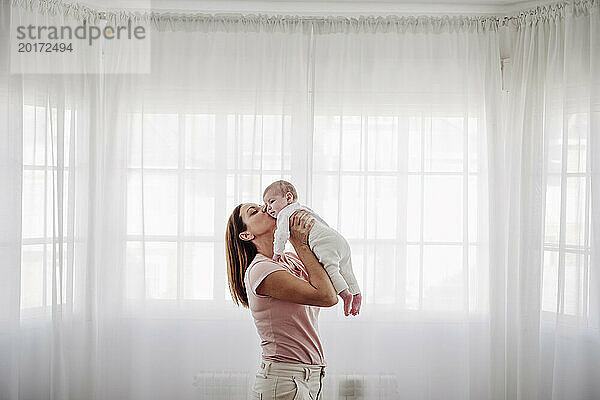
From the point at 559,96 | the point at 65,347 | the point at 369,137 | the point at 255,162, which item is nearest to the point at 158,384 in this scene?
the point at 65,347

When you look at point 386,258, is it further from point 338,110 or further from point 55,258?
point 55,258

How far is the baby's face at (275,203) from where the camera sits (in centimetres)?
237

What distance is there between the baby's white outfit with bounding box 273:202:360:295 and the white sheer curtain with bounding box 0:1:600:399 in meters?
1.00

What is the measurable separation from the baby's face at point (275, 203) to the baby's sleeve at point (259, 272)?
0.21 meters

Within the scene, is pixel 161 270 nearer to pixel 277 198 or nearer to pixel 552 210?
pixel 277 198

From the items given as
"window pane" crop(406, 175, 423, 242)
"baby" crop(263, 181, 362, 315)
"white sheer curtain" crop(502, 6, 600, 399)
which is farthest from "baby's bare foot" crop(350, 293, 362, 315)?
"white sheer curtain" crop(502, 6, 600, 399)

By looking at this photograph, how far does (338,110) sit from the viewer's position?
10.9 ft

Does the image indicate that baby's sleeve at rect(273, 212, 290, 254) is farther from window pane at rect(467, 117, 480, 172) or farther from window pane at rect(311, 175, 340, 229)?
window pane at rect(467, 117, 480, 172)

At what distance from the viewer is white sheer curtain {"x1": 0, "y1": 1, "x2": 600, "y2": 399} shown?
3.29 meters

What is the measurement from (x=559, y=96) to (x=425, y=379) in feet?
5.73

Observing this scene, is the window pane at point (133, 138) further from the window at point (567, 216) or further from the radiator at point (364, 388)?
the window at point (567, 216)

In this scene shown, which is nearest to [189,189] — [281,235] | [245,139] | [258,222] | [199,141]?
[199,141]

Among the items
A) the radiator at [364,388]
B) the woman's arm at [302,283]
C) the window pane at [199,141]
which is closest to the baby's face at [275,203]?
the woman's arm at [302,283]

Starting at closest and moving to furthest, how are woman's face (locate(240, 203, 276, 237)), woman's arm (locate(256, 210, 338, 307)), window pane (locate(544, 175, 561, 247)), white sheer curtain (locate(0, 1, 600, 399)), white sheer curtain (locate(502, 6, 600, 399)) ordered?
woman's arm (locate(256, 210, 338, 307))
woman's face (locate(240, 203, 276, 237))
white sheer curtain (locate(502, 6, 600, 399))
window pane (locate(544, 175, 561, 247))
white sheer curtain (locate(0, 1, 600, 399))
